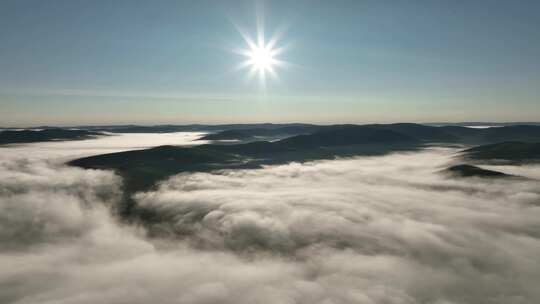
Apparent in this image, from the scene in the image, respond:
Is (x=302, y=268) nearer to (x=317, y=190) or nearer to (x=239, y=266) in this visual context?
(x=239, y=266)

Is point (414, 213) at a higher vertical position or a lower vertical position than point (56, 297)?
higher

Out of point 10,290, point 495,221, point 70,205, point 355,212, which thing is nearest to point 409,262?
point 355,212

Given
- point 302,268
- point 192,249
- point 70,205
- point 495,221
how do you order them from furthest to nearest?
point 70,205
point 495,221
point 192,249
point 302,268

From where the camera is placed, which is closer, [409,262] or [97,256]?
[409,262]

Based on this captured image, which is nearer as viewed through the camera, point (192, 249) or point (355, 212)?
point (192, 249)

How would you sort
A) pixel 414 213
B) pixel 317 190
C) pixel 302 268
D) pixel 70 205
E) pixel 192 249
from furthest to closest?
pixel 317 190 < pixel 70 205 < pixel 414 213 < pixel 192 249 < pixel 302 268

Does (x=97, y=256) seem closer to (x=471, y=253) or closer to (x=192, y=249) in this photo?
(x=192, y=249)

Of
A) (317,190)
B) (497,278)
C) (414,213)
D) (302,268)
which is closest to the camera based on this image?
(497,278)

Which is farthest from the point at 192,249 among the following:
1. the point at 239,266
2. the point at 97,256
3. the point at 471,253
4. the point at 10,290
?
the point at 471,253

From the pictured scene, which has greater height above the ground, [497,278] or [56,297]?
[497,278]
